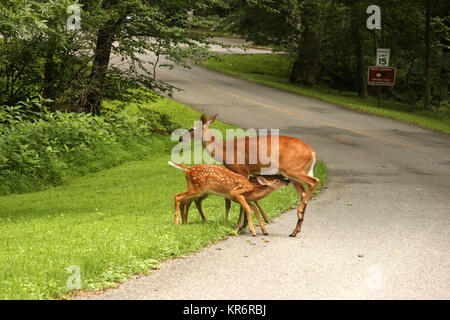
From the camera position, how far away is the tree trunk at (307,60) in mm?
41969

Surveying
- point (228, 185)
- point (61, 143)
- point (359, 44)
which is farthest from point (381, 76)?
point (228, 185)

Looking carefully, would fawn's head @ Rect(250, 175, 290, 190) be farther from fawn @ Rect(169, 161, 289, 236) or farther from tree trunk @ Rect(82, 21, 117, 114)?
tree trunk @ Rect(82, 21, 117, 114)

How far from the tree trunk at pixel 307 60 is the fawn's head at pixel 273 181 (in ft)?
110

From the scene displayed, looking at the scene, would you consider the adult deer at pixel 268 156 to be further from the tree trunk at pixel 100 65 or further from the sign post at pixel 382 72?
the sign post at pixel 382 72

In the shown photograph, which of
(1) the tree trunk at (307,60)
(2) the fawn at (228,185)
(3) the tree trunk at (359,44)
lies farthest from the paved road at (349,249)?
(1) the tree trunk at (307,60)

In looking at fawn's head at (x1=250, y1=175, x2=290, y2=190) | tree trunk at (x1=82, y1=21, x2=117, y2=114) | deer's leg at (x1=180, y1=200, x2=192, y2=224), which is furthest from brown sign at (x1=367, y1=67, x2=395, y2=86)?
fawn's head at (x1=250, y1=175, x2=290, y2=190)

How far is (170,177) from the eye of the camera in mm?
17266

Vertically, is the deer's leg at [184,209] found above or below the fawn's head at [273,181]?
below

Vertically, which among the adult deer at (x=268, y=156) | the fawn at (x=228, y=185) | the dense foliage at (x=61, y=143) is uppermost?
the adult deer at (x=268, y=156)

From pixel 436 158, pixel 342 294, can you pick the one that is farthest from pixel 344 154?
pixel 342 294

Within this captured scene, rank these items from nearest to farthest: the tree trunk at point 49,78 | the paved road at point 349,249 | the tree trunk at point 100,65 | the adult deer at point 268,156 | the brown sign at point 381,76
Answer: the paved road at point 349,249
the adult deer at point 268,156
the tree trunk at point 49,78
the tree trunk at point 100,65
the brown sign at point 381,76

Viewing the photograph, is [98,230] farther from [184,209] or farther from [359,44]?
[359,44]

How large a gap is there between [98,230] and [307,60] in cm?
3444

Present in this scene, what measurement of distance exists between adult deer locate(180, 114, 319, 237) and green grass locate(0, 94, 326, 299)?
92 centimetres
